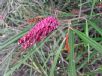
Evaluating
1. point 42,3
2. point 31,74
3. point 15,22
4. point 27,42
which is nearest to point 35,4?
point 42,3

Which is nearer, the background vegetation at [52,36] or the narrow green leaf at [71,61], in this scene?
the narrow green leaf at [71,61]

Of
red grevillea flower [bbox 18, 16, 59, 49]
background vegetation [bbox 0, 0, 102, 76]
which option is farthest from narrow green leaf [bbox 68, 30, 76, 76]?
background vegetation [bbox 0, 0, 102, 76]

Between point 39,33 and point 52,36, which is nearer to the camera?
point 39,33

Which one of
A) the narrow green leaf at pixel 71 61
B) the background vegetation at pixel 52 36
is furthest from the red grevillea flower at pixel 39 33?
the background vegetation at pixel 52 36

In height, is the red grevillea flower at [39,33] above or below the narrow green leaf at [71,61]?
above

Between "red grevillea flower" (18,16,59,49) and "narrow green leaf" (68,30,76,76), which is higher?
"red grevillea flower" (18,16,59,49)

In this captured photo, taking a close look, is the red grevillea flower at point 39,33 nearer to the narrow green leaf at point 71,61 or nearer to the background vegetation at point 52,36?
the narrow green leaf at point 71,61

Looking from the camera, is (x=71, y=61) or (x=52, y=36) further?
(x=52, y=36)

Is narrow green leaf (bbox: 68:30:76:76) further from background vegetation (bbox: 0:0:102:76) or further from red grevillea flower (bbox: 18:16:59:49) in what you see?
background vegetation (bbox: 0:0:102:76)

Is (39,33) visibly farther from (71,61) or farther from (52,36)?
A: (52,36)

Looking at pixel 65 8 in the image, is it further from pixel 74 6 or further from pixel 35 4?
pixel 35 4

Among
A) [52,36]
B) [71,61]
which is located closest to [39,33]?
[71,61]
